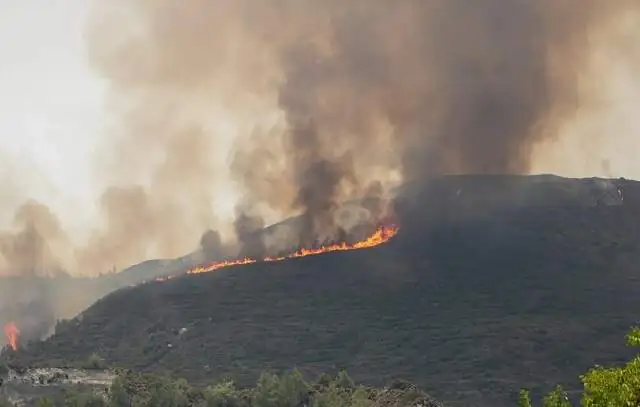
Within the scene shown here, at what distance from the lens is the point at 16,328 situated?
424 ft

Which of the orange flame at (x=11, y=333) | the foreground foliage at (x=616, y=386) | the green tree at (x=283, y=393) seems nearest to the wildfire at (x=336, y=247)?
the orange flame at (x=11, y=333)

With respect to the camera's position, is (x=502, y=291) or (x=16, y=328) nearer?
(x=502, y=291)

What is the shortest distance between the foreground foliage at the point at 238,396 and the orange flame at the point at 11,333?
60.1 meters

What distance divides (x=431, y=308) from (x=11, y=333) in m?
66.0

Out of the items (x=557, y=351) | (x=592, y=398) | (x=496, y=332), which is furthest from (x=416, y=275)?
(x=592, y=398)

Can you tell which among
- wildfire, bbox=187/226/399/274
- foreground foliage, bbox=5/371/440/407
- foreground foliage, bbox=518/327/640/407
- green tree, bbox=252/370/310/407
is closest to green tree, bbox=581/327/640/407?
foreground foliage, bbox=518/327/640/407

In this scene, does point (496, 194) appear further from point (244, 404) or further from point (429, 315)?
point (244, 404)

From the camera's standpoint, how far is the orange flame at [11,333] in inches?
4595

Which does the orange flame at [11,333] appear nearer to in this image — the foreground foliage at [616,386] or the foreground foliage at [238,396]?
the foreground foliage at [238,396]

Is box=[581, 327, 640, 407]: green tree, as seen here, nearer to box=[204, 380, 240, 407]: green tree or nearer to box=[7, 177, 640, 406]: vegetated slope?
box=[204, 380, 240, 407]: green tree

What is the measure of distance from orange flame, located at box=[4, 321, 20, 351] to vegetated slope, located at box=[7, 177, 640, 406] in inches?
449

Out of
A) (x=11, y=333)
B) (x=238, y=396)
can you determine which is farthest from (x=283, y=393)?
(x=11, y=333)

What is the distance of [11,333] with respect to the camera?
122562 millimetres

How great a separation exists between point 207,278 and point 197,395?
2408 inches
